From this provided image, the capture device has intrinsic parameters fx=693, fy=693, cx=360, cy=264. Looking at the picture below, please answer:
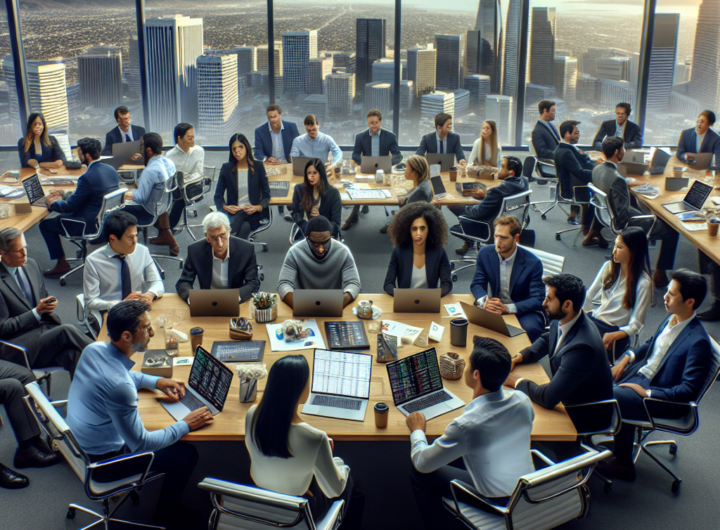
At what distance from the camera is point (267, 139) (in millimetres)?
9188

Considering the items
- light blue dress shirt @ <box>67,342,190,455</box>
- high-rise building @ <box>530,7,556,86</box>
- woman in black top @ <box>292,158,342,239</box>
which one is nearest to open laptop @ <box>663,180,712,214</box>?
woman in black top @ <box>292,158,342,239</box>

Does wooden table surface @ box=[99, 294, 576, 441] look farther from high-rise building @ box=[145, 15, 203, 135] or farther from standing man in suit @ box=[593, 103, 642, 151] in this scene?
high-rise building @ box=[145, 15, 203, 135]

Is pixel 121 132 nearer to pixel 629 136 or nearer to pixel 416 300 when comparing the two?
pixel 416 300

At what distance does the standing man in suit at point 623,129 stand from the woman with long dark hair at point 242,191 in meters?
5.23

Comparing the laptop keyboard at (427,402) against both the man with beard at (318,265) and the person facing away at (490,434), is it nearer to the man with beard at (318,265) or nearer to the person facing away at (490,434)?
the person facing away at (490,434)

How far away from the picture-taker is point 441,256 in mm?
5426

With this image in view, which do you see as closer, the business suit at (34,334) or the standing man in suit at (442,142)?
the business suit at (34,334)

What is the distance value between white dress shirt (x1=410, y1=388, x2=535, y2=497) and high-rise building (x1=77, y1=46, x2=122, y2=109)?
34.1 feet

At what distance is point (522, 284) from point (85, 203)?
4663mm

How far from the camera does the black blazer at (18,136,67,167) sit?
8836 mm

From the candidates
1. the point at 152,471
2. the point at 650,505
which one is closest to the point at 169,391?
the point at 152,471

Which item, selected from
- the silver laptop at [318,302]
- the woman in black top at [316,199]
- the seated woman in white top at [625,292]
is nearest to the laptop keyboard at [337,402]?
the silver laptop at [318,302]

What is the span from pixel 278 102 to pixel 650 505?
9519 mm

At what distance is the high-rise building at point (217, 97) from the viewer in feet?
38.9
